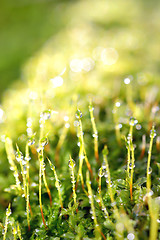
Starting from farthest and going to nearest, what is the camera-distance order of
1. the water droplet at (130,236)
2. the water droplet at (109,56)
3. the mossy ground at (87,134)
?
the water droplet at (109,56), the mossy ground at (87,134), the water droplet at (130,236)

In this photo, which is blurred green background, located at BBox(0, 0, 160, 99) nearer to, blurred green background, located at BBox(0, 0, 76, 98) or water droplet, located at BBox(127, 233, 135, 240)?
blurred green background, located at BBox(0, 0, 76, 98)

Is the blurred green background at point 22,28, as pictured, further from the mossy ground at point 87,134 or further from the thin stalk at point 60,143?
the thin stalk at point 60,143

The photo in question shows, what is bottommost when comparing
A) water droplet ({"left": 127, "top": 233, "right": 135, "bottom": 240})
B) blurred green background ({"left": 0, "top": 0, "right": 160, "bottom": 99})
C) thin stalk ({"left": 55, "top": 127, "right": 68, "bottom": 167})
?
water droplet ({"left": 127, "top": 233, "right": 135, "bottom": 240})

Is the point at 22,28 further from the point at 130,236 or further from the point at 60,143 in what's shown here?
the point at 130,236

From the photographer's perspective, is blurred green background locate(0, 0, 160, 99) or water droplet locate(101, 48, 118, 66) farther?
blurred green background locate(0, 0, 160, 99)

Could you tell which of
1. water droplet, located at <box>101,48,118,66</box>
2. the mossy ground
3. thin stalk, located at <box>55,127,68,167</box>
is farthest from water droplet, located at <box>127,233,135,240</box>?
water droplet, located at <box>101,48,118,66</box>

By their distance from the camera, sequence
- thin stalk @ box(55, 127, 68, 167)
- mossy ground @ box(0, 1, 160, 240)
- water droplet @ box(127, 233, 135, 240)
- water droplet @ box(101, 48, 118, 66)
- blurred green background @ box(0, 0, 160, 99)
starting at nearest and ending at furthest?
water droplet @ box(127, 233, 135, 240) → mossy ground @ box(0, 1, 160, 240) → thin stalk @ box(55, 127, 68, 167) → water droplet @ box(101, 48, 118, 66) → blurred green background @ box(0, 0, 160, 99)

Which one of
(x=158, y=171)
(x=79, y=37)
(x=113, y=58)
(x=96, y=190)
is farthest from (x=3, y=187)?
(x=79, y=37)

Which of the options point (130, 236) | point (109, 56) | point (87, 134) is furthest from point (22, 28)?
point (130, 236)

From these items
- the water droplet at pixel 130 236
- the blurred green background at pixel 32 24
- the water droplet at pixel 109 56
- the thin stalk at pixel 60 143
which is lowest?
the water droplet at pixel 130 236

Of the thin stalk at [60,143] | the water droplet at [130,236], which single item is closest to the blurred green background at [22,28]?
the thin stalk at [60,143]

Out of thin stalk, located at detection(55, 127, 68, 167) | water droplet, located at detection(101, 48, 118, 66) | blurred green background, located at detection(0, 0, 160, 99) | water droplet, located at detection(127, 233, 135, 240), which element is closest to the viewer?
water droplet, located at detection(127, 233, 135, 240)

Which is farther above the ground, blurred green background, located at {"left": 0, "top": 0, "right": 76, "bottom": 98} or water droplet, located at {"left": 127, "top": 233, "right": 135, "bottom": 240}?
blurred green background, located at {"left": 0, "top": 0, "right": 76, "bottom": 98}
